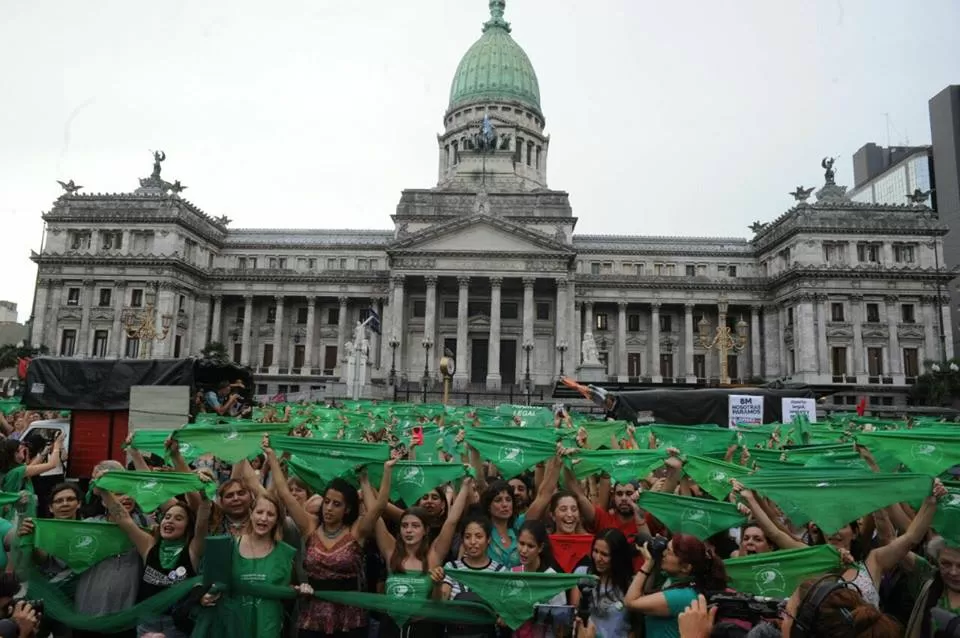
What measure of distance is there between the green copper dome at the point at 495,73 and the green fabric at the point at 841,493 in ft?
245

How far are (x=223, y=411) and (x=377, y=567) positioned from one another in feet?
45.8

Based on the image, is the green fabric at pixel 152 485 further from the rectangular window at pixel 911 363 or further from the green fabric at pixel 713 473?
the rectangular window at pixel 911 363

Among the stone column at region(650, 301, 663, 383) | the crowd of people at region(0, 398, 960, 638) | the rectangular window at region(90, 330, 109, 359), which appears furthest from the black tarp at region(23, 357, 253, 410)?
the stone column at region(650, 301, 663, 383)

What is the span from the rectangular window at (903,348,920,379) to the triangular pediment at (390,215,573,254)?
31195mm

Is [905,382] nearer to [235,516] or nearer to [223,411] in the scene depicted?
[223,411]

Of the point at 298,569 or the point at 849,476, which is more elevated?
the point at 849,476

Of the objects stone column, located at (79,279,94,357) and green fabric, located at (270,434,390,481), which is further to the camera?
stone column, located at (79,279,94,357)

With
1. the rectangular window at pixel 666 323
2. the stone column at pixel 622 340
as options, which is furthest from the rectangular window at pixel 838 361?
the stone column at pixel 622 340

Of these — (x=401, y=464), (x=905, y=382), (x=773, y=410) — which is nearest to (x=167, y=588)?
(x=401, y=464)

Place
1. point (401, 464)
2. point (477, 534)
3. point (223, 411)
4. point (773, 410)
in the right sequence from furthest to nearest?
1. point (773, 410)
2. point (223, 411)
3. point (401, 464)
4. point (477, 534)

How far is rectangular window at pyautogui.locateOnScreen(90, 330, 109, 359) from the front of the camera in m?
59.5

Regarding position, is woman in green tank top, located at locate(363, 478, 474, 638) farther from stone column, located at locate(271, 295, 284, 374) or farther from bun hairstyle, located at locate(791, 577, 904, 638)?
stone column, located at locate(271, 295, 284, 374)

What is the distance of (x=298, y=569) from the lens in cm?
606

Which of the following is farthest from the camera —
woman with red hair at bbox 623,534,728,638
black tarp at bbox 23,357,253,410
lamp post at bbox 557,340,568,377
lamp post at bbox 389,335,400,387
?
lamp post at bbox 557,340,568,377
